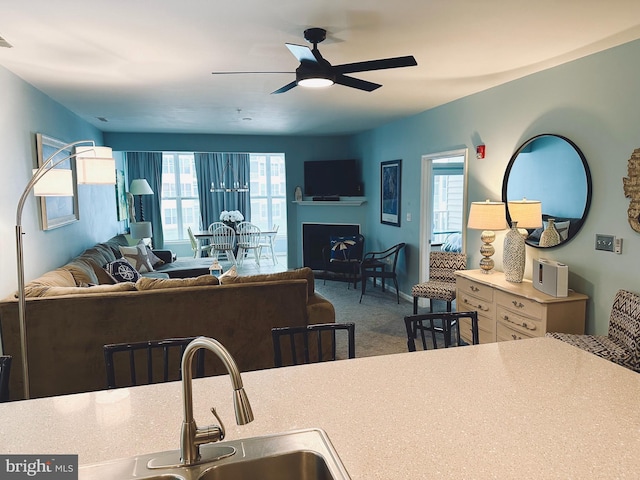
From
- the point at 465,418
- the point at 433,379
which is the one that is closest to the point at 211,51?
the point at 433,379

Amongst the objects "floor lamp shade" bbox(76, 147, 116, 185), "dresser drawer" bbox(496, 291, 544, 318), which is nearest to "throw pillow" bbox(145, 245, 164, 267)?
"floor lamp shade" bbox(76, 147, 116, 185)

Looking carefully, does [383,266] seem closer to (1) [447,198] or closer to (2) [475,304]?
(2) [475,304]

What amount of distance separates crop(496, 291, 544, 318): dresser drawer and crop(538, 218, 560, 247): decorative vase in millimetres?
554

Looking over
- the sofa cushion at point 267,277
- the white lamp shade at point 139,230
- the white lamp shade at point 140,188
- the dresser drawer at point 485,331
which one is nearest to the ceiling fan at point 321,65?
the sofa cushion at point 267,277

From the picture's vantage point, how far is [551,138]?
11.4ft

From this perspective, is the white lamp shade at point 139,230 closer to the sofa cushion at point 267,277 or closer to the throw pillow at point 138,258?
the throw pillow at point 138,258

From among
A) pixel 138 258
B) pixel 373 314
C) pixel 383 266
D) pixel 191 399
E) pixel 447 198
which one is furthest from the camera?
pixel 447 198

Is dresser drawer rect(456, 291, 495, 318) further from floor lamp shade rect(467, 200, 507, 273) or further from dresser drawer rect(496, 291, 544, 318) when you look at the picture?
floor lamp shade rect(467, 200, 507, 273)

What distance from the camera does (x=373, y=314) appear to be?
5.36 metres

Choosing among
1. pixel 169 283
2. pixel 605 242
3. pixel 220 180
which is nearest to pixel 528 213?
pixel 605 242

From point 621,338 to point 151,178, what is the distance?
27.7 feet

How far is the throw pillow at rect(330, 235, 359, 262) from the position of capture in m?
6.98

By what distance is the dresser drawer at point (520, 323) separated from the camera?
3.15 m

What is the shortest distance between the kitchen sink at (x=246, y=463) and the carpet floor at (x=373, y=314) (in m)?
2.95
